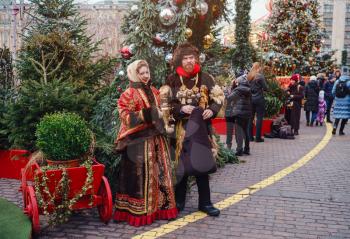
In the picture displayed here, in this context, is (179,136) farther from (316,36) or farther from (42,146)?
(316,36)

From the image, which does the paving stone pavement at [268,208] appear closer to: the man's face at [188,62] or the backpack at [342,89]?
the man's face at [188,62]

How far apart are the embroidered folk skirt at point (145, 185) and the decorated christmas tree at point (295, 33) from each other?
2020 centimetres

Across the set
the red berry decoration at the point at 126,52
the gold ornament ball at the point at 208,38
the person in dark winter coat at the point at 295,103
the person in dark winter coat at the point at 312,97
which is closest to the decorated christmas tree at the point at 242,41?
the person in dark winter coat at the point at 312,97

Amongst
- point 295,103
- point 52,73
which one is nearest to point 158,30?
point 52,73

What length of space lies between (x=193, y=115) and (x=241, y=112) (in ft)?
14.4

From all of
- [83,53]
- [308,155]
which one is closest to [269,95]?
[308,155]

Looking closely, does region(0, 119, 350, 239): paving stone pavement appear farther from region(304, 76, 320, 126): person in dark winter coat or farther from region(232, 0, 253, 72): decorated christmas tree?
region(232, 0, 253, 72): decorated christmas tree

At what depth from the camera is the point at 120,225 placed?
480 cm

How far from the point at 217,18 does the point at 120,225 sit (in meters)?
3.66

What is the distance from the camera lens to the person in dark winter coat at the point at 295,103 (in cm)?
1230

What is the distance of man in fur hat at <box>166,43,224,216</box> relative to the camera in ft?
16.2

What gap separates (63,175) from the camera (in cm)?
429

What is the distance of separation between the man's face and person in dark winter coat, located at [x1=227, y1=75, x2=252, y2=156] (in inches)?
168

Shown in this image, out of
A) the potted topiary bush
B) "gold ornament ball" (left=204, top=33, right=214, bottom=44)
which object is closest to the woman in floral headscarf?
the potted topiary bush
